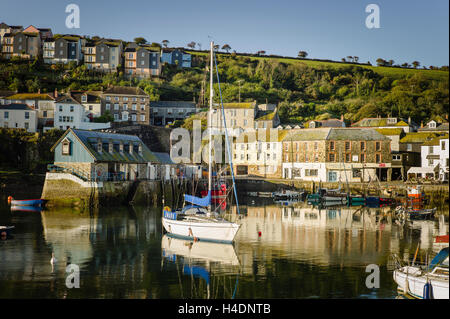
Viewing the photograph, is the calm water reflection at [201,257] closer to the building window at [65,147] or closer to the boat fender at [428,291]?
the boat fender at [428,291]

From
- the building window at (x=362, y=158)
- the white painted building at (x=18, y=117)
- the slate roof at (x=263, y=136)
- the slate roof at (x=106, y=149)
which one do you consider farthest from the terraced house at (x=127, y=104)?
the building window at (x=362, y=158)

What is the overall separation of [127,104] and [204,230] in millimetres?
64124

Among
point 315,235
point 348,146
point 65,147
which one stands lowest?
point 315,235

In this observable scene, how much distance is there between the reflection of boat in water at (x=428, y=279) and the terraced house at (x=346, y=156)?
153ft

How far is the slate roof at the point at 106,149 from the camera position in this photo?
4681 cm

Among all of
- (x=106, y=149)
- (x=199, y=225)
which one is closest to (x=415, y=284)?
(x=199, y=225)

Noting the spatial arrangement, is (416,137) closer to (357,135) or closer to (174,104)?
(357,135)

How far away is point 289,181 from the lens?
64125mm

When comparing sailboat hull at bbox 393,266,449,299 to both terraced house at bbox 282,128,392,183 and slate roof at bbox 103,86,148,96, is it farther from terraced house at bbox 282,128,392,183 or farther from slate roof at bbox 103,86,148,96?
slate roof at bbox 103,86,148,96

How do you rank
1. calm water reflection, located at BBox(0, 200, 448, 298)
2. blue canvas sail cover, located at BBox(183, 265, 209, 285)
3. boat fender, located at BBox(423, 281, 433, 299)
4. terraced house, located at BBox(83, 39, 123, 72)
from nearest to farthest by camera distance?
1. boat fender, located at BBox(423, 281, 433, 299)
2. calm water reflection, located at BBox(0, 200, 448, 298)
3. blue canvas sail cover, located at BBox(183, 265, 209, 285)
4. terraced house, located at BBox(83, 39, 123, 72)

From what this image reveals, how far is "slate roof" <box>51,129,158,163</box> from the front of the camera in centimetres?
4681

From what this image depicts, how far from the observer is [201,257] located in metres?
23.7

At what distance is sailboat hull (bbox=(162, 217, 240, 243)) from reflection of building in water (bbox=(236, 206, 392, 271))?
0.98 metres

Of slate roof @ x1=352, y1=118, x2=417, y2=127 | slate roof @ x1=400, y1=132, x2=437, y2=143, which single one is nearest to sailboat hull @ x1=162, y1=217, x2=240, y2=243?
slate roof @ x1=400, y1=132, x2=437, y2=143
